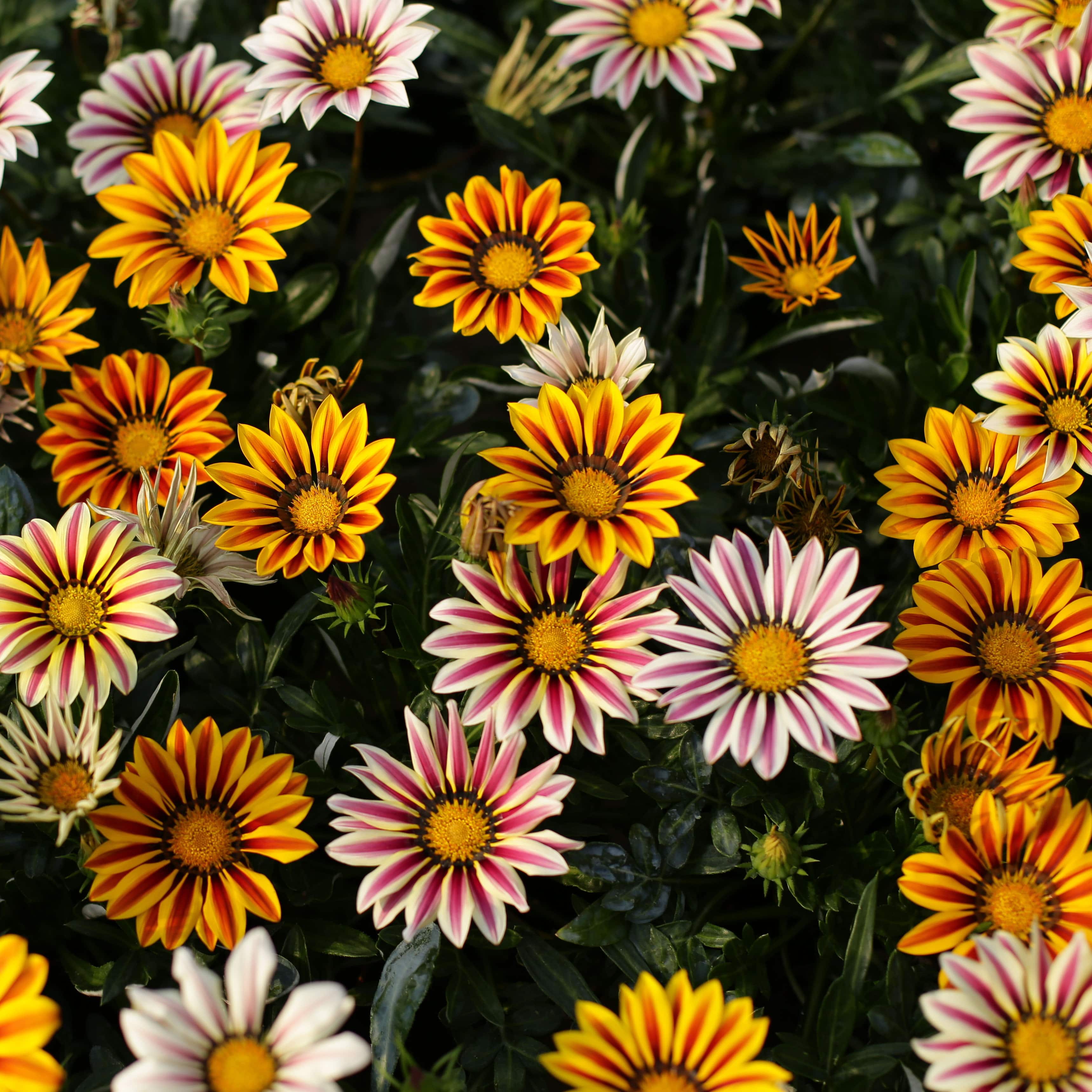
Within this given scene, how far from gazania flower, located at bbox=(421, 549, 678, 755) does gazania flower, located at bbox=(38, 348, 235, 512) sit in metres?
0.46

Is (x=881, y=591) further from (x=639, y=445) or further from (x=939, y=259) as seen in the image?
(x=939, y=259)

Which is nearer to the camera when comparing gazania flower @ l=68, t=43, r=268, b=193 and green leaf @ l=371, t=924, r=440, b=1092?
green leaf @ l=371, t=924, r=440, b=1092

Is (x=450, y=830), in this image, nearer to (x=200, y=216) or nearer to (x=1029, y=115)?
(x=200, y=216)

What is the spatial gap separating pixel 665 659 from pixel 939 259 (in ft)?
3.57

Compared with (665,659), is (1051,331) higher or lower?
higher

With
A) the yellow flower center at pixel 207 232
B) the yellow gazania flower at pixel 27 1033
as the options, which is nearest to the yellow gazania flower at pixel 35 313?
the yellow flower center at pixel 207 232

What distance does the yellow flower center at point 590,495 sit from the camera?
4.09ft

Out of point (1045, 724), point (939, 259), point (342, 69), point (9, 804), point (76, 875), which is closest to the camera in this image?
point (9, 804)

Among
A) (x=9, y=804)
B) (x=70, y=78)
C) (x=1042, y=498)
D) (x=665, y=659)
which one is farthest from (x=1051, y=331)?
(x=70, y=78)

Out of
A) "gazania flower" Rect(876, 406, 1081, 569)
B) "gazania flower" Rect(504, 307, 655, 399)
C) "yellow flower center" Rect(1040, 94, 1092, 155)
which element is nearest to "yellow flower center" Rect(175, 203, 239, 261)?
"gazania flower" Rect(504, 307, 655, 399)

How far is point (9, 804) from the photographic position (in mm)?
1149

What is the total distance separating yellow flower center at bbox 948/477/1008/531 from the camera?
4.47 feet

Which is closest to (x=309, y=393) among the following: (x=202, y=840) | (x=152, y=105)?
(x=202, y=840)

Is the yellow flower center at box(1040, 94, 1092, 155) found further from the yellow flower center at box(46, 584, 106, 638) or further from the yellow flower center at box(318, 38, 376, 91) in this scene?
the yellow flower center at box(46, 584, 106, 638)
